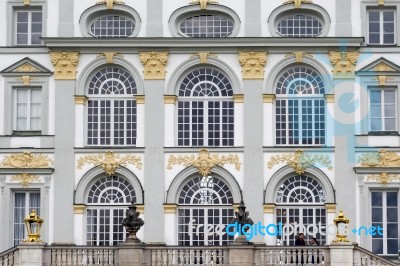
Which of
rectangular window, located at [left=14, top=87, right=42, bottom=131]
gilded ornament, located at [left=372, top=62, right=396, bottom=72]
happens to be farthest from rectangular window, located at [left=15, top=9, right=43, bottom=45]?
gilded ornament, located at [left=372, top=62, right=396, bottom=72]

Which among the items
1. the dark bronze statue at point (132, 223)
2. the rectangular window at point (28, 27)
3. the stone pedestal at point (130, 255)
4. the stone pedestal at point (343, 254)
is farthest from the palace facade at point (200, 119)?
the stone pedestal at point (343, 254)

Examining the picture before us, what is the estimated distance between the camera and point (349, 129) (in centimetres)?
5803

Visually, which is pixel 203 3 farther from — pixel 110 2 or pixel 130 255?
pixel 130 255

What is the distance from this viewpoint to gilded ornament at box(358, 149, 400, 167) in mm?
57438

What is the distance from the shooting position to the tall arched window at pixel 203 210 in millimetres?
58062

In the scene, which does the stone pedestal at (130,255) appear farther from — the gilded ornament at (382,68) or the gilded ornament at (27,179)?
the gilded ornament at (382,68)

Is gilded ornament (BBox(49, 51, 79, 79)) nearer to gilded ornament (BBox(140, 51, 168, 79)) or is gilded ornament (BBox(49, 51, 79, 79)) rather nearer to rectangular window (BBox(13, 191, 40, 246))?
gilded ornament (BBox(140, 51, 168, 79))

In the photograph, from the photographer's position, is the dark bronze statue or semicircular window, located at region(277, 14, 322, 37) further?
semicircular window, located at region(277, 14, 322, 37)

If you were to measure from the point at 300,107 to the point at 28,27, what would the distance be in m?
12.4

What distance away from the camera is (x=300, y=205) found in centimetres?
5794

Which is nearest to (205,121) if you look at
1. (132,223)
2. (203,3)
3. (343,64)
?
(203,3)

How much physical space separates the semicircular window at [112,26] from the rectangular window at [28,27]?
239cm

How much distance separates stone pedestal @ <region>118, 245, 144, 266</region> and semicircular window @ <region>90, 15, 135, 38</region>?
35.3ft

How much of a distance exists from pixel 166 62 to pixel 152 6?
2.56 m
